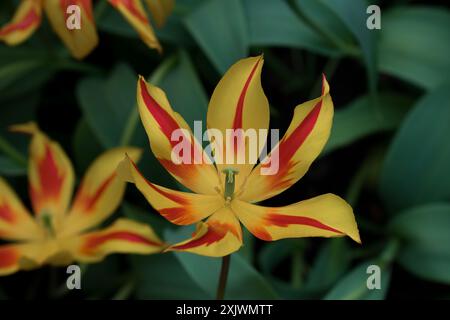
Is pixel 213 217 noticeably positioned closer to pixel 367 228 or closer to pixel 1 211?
pixel 1 211

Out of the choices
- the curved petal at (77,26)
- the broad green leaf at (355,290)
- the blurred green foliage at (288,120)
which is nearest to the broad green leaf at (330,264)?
the blurred green foliage at (288,120)

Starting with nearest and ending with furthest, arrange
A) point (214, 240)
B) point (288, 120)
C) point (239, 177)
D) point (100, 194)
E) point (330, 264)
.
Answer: point (214, 240) < point (239, 177) < point (100, 194) < point (330, 264) < point (288, 120)

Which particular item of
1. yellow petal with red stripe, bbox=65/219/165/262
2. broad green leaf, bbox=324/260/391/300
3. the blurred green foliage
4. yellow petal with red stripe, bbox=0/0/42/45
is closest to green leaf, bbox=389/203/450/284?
the blurred green foliage

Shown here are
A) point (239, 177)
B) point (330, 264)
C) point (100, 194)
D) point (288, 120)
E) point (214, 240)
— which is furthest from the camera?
point (288, 120)

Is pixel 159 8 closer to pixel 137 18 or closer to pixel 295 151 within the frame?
pixel 137 18

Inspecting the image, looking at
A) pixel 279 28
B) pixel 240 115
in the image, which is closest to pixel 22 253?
pixel 240 115

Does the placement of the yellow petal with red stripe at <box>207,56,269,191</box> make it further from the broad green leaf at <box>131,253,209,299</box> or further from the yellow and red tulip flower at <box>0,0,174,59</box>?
the broad green leaf at <box>131,253,209,299</box>

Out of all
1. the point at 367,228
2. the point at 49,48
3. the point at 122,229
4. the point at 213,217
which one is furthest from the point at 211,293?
the point at 49,48
